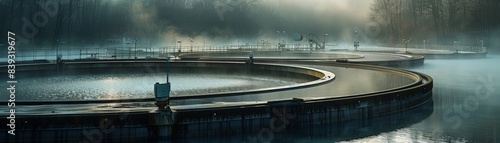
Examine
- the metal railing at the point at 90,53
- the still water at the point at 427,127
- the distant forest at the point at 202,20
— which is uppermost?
the distant forest at the point at 202,20

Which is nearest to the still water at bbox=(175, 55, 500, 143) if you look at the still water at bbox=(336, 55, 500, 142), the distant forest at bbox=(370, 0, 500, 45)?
the still water at bbox=(336, 55, 500, 142)

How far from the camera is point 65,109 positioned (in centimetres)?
1809

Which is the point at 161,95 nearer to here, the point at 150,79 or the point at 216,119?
the point at 216,119

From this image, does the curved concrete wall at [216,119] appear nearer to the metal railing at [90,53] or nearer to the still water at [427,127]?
the still water at [427,127]

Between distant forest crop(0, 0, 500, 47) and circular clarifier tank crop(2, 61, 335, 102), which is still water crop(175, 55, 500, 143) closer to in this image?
circular clarifier tank crop(2, 61, 335, 102)

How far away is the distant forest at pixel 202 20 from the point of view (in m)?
78.2

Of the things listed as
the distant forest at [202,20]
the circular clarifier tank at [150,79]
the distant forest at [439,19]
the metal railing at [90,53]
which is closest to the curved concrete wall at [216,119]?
the circular clarifier tank at [150,79]

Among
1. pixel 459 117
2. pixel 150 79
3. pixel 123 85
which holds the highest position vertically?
pixel 150 79

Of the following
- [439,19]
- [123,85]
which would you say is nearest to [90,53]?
[123,85]

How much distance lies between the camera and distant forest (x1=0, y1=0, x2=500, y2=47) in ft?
257

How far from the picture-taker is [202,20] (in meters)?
110

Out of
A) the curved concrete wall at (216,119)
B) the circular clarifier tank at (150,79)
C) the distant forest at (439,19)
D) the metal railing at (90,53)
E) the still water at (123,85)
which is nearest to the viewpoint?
the curved concrete wall at (216,119)

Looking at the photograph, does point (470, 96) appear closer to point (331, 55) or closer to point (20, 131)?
point (20, 131)

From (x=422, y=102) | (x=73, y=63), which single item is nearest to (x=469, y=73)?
(x=422, y=102)
